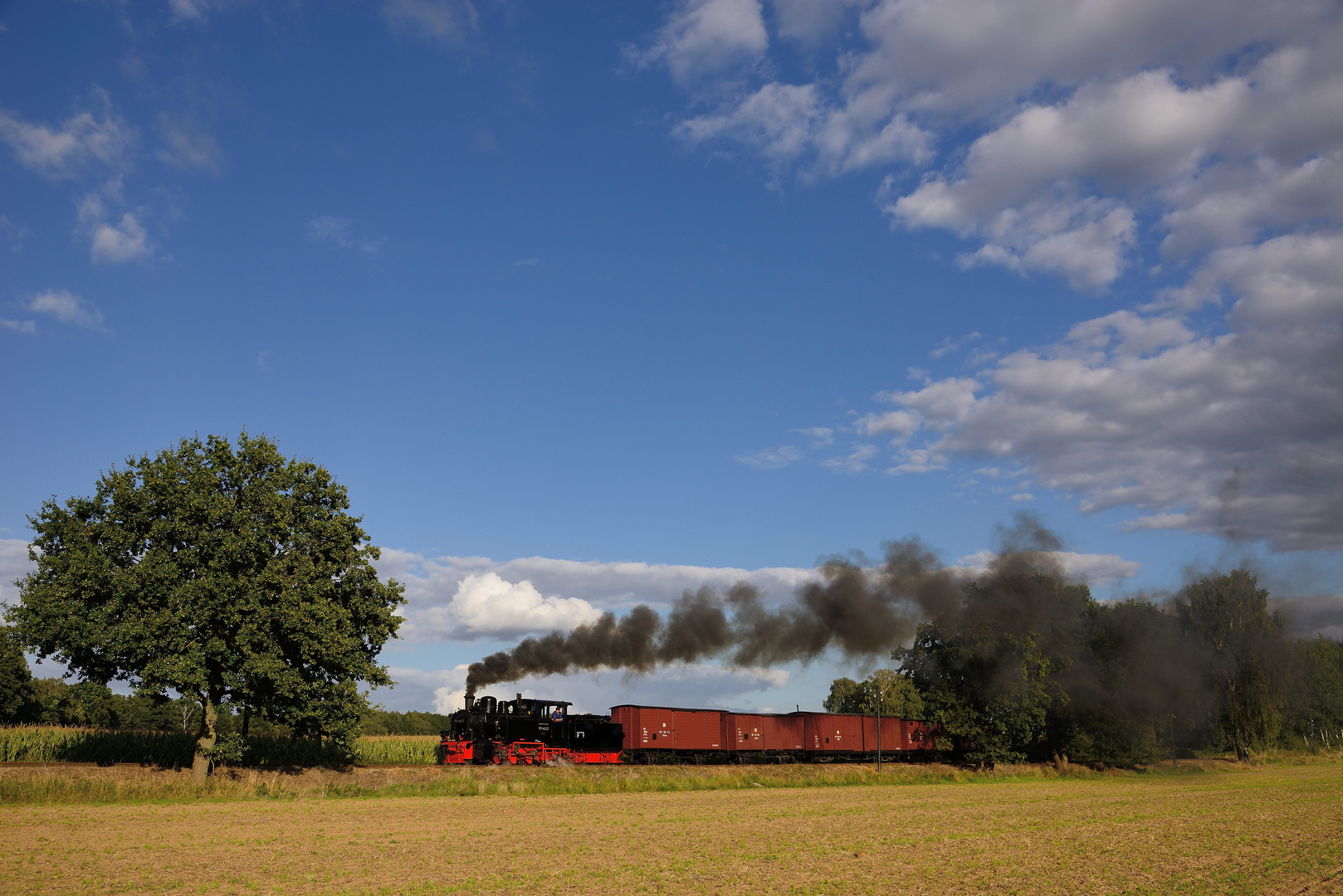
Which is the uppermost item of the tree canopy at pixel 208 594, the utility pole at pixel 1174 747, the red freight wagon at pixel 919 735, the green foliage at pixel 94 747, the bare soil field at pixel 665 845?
the tree canopy at pixel 208 594

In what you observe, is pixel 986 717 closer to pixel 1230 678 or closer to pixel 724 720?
pixel 724 720

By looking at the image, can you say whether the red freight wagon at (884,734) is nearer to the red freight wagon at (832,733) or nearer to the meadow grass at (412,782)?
the red freight wagon at (832,733)

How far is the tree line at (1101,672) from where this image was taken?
62.4m

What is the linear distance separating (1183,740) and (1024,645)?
46.5m

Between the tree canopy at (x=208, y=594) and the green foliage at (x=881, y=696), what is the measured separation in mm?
73680

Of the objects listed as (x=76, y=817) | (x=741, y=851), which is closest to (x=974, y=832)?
(x=741, y=851)

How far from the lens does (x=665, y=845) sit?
22.4 metres

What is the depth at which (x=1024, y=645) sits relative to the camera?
61562 millimetres

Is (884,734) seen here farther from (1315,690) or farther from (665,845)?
(1315,690)

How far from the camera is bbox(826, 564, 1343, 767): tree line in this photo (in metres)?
62.4

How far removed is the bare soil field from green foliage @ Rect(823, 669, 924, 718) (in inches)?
2745

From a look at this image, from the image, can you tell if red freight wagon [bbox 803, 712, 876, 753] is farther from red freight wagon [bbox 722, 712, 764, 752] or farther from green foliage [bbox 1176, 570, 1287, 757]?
green foliage [bbox 1176, 570, 1287, 757]

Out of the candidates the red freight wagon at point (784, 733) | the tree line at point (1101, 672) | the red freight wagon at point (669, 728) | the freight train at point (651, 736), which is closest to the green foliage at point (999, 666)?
the tree line at point (1101, 672)

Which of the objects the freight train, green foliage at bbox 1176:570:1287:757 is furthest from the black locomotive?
green foliage at bbox 1176:570:1287:757
